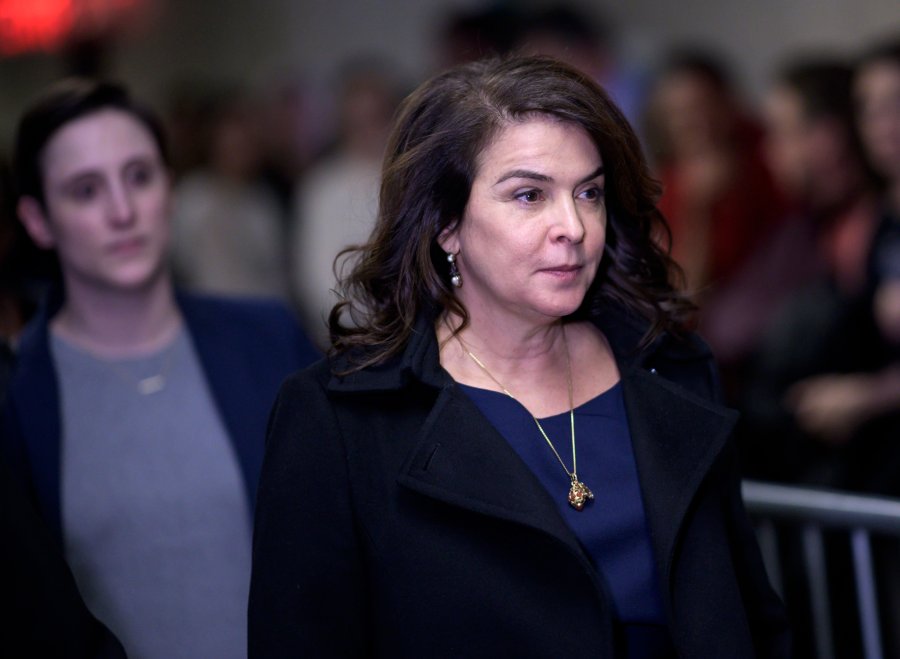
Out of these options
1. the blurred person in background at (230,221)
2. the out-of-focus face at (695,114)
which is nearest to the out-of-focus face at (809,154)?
the out-of-focus face at (695,114)

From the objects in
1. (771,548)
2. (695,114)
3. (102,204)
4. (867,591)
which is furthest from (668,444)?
(695,114)

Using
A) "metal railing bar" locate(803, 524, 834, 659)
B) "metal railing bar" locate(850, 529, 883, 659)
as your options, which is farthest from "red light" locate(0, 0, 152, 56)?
"metal railing bar" locate(850, 529, 883, 659)

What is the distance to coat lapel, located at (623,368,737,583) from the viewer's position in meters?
2.28

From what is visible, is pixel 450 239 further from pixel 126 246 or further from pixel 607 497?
pixel 126 246

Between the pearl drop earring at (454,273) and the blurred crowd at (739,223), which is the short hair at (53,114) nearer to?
the blurred crowd at (739,223)

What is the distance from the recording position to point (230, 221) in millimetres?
6867

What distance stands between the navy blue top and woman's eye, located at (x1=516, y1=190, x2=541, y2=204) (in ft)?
1.25

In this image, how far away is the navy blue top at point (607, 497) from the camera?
2.28 m

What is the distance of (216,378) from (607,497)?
1163 millimetres

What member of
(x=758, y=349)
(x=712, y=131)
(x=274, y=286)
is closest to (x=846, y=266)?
(x=758, y=349)

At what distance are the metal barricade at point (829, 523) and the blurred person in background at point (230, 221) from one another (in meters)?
3.80

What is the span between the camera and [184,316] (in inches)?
126

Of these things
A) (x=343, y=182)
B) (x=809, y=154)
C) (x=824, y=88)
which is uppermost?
(x=824, y=88)

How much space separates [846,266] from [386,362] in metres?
2.35
